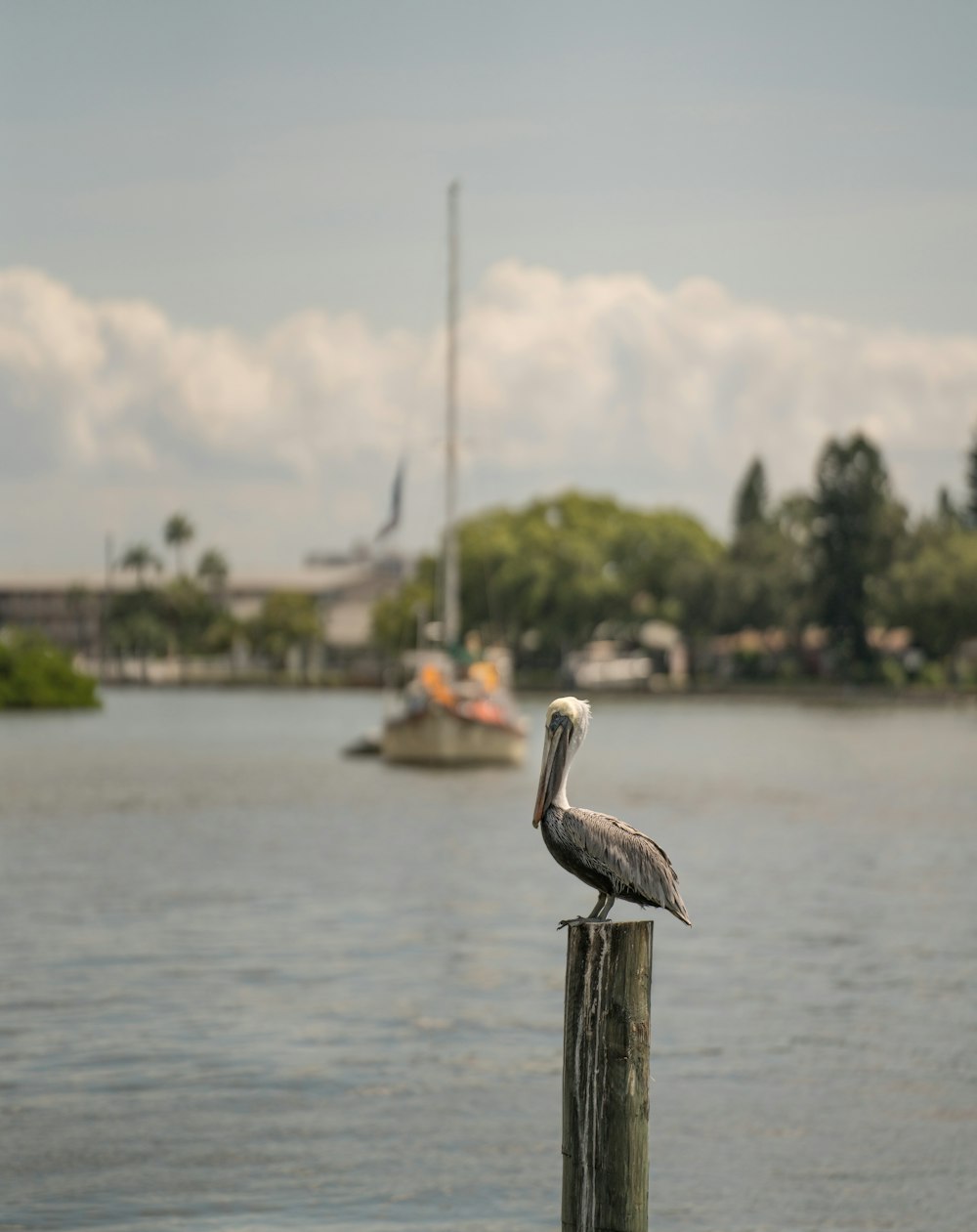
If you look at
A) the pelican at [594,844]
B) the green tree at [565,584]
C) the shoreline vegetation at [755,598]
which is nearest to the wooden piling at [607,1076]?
the pelican at [594,844]

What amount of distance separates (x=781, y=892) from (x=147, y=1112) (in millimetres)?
20917

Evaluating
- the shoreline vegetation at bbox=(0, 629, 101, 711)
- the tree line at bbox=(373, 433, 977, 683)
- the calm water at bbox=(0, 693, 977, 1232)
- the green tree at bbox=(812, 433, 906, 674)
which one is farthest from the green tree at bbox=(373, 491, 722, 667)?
the calm water at bbox=(0, 693, 977, 1232)

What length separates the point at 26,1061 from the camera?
69.2 feet

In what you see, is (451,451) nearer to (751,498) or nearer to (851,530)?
(851,530)

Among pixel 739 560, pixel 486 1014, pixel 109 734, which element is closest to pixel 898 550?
pixel 739 560

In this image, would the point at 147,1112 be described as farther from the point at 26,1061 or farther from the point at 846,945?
the point at 846,945

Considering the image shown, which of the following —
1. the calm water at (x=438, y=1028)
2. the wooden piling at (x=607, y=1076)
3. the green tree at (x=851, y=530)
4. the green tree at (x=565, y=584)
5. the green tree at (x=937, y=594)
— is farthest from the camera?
the green tree at (x=565, y=584)

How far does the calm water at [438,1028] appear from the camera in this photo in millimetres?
17094

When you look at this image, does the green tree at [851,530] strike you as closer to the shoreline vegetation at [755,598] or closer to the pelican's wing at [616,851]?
the shoreline vegetation at [755,598]

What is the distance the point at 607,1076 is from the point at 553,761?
1571mm

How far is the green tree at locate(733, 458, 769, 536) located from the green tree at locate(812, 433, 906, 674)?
108 feet

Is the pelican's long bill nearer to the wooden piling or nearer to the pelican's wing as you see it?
the pelican's wing

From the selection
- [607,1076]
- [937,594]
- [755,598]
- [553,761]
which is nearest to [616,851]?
[553,761]

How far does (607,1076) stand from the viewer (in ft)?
34.8
